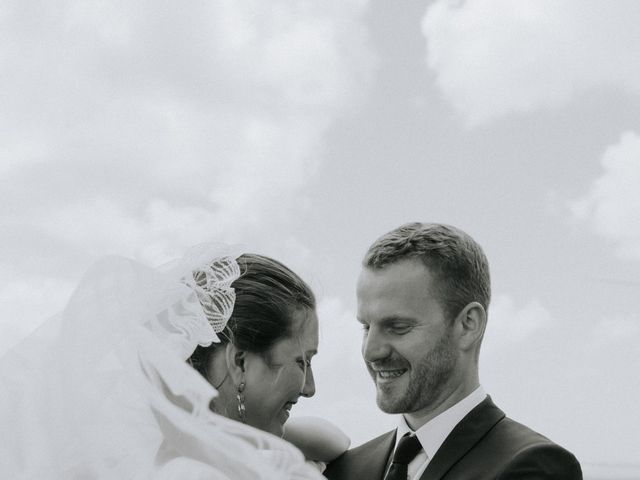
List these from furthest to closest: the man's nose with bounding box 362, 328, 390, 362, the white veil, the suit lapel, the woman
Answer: the man's nose with bounding box 362, 328, 390, 362, the suit lapel, the woman, the white veil

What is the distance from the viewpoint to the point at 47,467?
226 cm

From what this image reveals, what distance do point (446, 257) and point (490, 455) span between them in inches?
32.8

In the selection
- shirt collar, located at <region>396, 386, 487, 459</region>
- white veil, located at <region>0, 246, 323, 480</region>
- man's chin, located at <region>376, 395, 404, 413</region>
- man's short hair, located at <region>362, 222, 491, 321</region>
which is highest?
man's short hair, located at <region>362, 222, 491, 321</region>

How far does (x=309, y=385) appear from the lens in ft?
9.06

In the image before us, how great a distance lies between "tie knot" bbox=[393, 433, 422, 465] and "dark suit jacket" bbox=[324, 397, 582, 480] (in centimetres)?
13

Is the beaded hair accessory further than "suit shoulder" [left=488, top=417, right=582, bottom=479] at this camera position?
No

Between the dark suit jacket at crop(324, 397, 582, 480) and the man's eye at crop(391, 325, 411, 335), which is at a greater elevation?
the man's eye at crop(391, 325, 411, 335)

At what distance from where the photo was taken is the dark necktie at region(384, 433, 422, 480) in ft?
10.9

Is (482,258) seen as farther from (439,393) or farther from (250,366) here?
(250,366)

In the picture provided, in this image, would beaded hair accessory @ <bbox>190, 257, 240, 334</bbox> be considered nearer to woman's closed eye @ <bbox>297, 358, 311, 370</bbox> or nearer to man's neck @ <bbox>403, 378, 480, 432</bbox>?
woman's closed eye @ <bbox>297, 358, 311, 370</bbox>

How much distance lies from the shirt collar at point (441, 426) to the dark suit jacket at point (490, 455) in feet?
0.16

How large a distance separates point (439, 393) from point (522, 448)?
1.61 ft

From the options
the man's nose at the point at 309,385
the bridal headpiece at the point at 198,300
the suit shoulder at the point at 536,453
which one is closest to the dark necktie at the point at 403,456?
the suit shoulder at the point at 536,453

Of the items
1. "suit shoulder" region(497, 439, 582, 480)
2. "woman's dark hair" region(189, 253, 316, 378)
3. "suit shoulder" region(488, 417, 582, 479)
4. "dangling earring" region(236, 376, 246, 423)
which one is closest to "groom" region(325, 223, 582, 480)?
"suit shoulder" region(488, 417, 582, 479)
